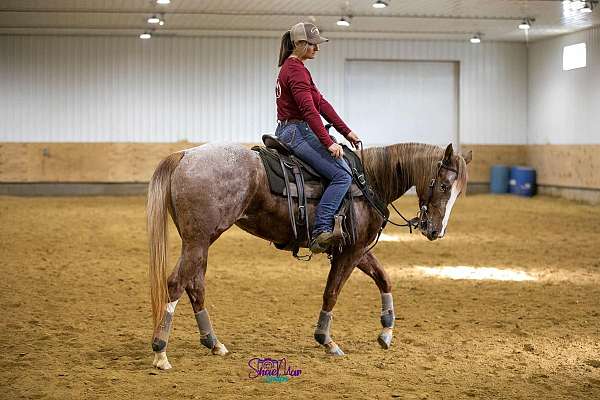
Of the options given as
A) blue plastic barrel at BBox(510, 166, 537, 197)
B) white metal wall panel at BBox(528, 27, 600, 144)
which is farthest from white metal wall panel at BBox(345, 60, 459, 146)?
white metal wall panel at BBox(528, 27, 600, 144)

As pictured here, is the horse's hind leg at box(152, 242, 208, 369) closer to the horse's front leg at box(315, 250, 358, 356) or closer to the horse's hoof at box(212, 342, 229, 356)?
the horse's hoof at box(212, 342, 229, 356)

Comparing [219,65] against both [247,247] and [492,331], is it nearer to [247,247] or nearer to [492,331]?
[247,247]

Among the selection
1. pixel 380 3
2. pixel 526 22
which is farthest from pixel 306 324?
pixel 526 22

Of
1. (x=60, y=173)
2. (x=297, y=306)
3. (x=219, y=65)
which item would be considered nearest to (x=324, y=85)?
(x=219, y=65)

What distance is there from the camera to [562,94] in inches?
961

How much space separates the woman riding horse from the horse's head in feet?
2.10

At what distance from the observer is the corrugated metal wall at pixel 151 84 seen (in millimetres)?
25094

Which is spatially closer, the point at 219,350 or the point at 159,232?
the point at 159,232

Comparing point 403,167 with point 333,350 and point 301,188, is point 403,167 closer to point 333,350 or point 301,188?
point 301,188

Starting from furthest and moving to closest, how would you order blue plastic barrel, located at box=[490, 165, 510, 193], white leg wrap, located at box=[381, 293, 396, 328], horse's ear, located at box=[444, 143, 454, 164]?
blue plastic barrel, located at box=[490, 165, 510, 193] < white leg wrap, located at box=[381, 293, 396, 328] < horse's ear, located at box=[444, 143, 454, 164]

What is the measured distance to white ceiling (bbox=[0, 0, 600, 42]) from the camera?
62.7 ft

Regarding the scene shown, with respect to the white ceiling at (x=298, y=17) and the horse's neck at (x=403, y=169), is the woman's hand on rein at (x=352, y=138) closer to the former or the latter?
the horse's neck at (x=403, y=169)

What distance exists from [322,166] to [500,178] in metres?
21.0

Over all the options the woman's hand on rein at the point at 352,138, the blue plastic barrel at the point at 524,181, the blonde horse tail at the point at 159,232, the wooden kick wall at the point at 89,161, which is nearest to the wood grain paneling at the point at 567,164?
the wooden kick wall at the point at 89,161
